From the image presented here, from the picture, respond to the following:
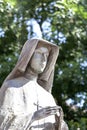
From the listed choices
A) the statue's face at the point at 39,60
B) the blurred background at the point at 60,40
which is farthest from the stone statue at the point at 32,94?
the blurred background at the point at 60,40

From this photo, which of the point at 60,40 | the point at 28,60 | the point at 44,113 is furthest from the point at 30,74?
the point at 60,40

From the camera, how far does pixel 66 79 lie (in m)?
15.1

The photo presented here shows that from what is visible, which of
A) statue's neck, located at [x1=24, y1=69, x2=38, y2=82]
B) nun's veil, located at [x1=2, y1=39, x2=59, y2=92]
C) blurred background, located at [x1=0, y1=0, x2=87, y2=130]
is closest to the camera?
nun's veil, located at [x1=2, y1=39, x2=59, y2=92]

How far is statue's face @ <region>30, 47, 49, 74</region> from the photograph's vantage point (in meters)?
6.71

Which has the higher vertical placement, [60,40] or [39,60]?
[39,60]

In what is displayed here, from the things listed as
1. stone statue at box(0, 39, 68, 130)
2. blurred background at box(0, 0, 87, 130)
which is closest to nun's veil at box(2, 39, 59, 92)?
stone statue at box(0, 39, 68, 130)

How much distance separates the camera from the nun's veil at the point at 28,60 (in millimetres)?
6645

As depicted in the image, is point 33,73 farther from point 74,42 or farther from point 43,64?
point 74,42

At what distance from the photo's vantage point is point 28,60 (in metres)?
6.65

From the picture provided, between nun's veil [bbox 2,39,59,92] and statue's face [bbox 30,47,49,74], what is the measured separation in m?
0.07

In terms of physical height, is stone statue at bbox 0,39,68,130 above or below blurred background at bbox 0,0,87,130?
above

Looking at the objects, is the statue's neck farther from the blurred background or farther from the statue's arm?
the blurred background

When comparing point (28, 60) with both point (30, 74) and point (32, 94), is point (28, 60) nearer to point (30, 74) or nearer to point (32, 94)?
point (30, 74)

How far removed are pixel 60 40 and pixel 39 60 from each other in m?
9.69
